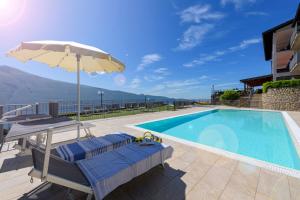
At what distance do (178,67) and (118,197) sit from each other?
28.8m

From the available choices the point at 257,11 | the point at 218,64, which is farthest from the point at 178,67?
the point at 257,11

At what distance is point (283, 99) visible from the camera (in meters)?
14.1

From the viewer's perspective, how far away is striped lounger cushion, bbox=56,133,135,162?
8.05 ft

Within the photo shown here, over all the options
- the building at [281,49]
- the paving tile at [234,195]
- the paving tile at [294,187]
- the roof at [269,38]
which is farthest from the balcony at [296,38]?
the paving tile at [234,195]

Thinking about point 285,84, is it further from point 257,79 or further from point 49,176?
point 49,176

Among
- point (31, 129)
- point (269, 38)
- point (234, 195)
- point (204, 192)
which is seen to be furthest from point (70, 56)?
point (269, 38)

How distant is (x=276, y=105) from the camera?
1474 cm

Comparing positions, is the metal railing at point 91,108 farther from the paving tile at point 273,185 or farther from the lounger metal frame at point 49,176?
the paving tile at point 273,185

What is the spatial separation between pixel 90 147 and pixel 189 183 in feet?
5.89

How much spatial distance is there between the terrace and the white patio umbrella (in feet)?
7.32

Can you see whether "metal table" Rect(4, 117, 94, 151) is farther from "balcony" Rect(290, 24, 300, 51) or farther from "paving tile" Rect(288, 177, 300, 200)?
"balcony" Rect(290, 24, 300, 51)

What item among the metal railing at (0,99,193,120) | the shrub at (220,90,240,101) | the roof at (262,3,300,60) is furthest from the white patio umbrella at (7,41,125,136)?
the roof at (262,3,300,60)

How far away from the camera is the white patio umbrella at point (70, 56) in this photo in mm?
2822

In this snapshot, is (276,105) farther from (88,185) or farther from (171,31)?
(88,185)
